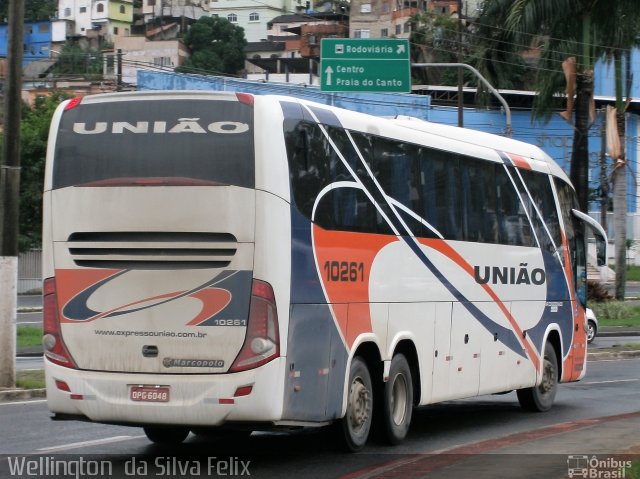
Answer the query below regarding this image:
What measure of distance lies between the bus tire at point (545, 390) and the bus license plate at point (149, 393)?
787 centimetres

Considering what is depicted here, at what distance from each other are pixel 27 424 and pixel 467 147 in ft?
20.3

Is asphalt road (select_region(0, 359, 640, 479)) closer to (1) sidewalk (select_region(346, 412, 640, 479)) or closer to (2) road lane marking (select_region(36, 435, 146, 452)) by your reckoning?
(2) road lane marking (select_region(36, 435, 146, 452))

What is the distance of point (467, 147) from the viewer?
49.6 ft

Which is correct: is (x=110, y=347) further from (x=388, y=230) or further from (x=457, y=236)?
(x=457, y=236)

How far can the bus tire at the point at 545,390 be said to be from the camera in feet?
56.7

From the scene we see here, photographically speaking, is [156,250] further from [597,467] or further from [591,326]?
[591,326]

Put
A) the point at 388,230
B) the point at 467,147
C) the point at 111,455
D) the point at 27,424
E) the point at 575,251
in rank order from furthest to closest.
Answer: the point at 575,251
the point at 467,147
the point at 27,424
the point at 388,230
the point at 111,455

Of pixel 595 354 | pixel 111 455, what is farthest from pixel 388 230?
pixel 595 354

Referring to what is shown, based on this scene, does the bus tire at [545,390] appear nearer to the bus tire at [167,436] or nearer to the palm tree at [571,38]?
the bus tire at [167,436]

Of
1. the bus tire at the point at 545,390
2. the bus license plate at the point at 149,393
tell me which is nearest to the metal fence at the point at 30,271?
the bus tire at the point at 545,390

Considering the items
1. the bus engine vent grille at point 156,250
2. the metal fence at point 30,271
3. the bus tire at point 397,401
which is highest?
the bus engine vent grille at point 156,250

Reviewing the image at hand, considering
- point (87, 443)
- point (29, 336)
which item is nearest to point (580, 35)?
point (29, 336)

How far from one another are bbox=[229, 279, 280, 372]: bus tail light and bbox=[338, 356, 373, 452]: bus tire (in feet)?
5.27

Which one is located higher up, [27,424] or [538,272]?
[538,272]
